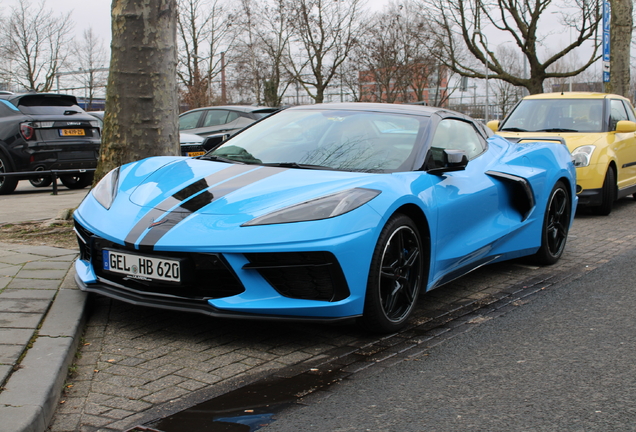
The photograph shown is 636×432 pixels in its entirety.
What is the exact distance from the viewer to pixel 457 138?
4922 mm

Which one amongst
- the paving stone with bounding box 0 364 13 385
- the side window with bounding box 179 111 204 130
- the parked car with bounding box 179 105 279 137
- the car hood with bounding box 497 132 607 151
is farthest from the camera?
the side window with bounding box 179 111 204 130

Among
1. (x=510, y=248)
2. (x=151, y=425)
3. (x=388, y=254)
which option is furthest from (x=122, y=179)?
(x=510, y=248)

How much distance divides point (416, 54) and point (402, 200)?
3837 centimetres

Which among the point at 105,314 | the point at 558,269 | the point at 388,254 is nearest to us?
Answer: the point at 388,254

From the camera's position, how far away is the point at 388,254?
3.72 meters

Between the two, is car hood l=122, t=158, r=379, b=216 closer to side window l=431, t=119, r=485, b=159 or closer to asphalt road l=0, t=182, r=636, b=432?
asphalt road l=0, t=182, r=636, b=432

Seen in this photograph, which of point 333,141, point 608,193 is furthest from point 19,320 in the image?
point 608,193

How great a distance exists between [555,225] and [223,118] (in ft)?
29.2

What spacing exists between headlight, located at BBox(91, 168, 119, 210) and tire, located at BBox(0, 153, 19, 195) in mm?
7123

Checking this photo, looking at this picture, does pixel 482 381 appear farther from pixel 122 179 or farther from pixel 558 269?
pixel 558 269

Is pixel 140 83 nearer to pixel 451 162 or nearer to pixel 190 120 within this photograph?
pixel 451 162

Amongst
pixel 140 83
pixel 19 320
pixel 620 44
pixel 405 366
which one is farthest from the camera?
pixel 620 44

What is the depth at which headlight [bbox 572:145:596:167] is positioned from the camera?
8.57 m

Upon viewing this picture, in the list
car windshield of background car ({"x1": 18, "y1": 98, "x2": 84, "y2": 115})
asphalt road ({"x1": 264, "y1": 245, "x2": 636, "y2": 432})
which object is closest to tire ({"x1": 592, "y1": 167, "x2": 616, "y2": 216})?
asphalt road ({"x1": 264, "y1": 245, "x2": 636, "y2": 432})
